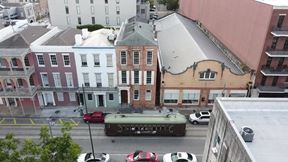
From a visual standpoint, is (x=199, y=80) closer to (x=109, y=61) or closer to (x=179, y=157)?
(x=179, y=157)

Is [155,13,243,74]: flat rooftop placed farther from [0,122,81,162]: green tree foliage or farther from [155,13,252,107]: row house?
[0,122,81,162]: green tree foliage

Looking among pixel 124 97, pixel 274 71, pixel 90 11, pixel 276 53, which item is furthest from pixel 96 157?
pixel 90 11

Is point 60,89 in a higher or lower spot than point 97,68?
lower

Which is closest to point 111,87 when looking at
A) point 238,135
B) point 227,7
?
point 238,135

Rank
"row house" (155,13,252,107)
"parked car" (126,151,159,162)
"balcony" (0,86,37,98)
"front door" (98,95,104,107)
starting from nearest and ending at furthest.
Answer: "parked car" (126,151,159,162) < "balcony" (0,86,37,98) < "row house" (155,13,252,107) < "front door" (98,95,104,107)

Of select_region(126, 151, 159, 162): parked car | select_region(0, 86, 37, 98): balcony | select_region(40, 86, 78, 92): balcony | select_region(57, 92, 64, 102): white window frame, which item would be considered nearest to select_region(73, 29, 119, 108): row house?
select_region(40, 86, 78, 92): balcony

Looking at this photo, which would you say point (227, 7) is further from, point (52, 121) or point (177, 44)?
point (52, 121)

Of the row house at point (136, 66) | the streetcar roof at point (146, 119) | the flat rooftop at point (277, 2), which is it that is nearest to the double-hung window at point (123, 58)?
the row house at point (136, 66)
